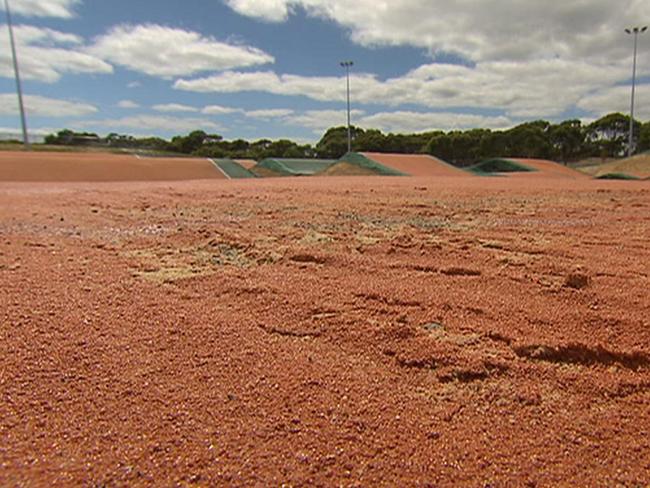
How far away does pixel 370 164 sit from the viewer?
25219mm

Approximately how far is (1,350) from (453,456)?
2.04 m

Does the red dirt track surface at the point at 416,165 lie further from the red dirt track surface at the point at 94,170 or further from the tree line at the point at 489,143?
the tree line at the point at 489,143

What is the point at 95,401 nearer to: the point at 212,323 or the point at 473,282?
the point at 212,323

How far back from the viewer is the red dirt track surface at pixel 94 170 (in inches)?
800

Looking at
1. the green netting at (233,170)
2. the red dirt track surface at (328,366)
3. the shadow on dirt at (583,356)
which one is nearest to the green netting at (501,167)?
the green netting at (233,170)

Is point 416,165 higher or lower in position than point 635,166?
higher

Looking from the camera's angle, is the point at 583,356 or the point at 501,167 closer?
the point at 583,356

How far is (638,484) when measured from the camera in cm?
121

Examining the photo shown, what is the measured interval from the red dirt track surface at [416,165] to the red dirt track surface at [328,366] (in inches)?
853

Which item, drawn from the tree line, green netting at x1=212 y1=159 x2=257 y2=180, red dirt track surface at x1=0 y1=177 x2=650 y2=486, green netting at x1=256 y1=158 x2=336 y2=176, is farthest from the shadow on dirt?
the tree line

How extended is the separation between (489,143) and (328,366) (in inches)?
1899

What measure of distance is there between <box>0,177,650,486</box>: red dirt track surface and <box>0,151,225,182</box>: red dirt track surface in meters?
19.7

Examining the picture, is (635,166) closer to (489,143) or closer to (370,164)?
(370,164)

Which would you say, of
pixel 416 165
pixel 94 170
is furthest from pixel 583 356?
pixel 416 165
